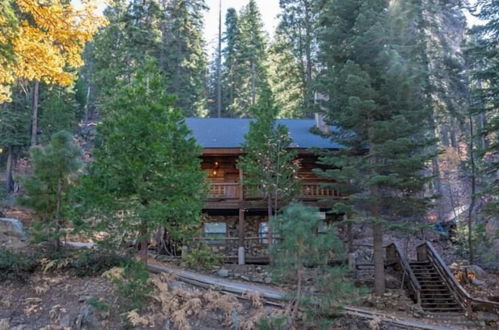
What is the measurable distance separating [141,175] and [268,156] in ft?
19.6

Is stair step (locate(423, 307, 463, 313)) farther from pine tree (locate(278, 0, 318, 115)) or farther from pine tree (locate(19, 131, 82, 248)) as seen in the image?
pine tree (locate(278, 0, 318, 115))

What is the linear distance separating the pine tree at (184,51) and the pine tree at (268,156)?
568 inches

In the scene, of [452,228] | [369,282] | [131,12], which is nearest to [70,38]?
[369,282]

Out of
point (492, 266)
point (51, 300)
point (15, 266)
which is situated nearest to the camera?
point (51, 300)

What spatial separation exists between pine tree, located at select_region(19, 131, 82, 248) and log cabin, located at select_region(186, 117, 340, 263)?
5.08m

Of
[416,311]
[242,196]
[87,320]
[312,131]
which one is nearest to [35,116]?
[242,196]

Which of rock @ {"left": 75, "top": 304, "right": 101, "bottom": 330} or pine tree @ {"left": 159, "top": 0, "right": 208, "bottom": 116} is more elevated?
pine tree @ {"left": 159, "top": 0, "right": 208, "bottom": 116}

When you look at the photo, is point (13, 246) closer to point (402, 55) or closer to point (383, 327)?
point (383, 327)

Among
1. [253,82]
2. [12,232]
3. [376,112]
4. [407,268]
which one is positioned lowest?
[407,268]

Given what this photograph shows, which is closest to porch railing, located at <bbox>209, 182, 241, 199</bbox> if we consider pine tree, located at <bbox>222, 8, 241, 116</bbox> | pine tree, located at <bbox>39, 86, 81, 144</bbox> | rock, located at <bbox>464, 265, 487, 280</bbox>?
rock, located at <bbox>464, 265, 487, 280</bbox>

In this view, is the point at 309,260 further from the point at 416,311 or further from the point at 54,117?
the point at 54,117

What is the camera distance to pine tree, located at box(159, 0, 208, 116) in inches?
1134

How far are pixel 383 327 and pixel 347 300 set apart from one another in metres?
2.05

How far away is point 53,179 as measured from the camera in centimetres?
1207
